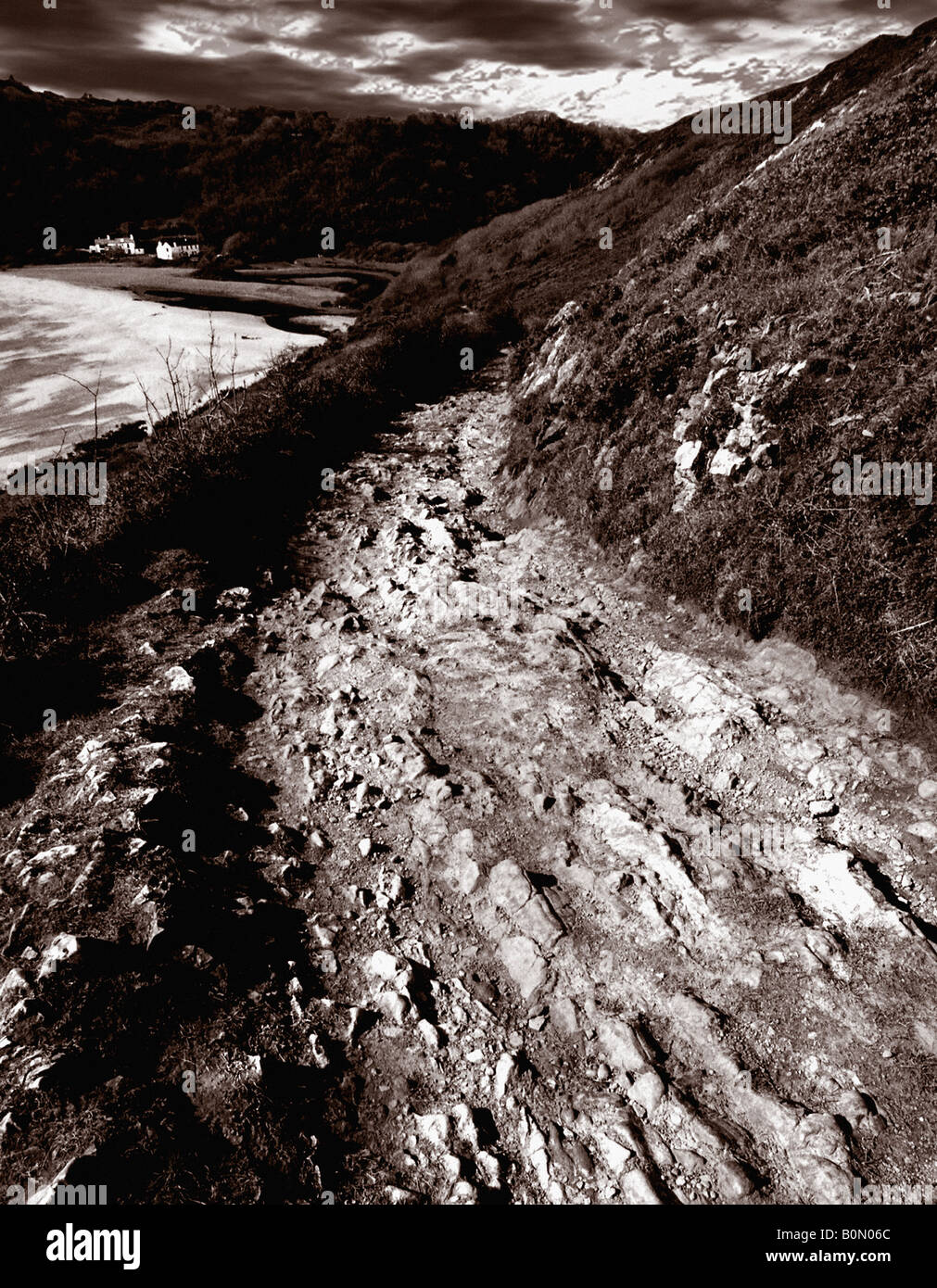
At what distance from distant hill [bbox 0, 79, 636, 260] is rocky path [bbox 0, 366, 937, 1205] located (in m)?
73.5

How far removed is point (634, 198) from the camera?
96.0 ft

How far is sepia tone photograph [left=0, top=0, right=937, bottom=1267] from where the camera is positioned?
3.89 m

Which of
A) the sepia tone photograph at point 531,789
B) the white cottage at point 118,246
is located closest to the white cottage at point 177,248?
the white cottage at point 118,246

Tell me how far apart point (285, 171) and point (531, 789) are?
4378 inches

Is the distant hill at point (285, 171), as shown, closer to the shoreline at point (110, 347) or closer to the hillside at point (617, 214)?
the shoreline at point (110, 347)

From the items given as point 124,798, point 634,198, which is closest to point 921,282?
point 124,798

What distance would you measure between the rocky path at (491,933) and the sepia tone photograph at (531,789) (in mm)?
27

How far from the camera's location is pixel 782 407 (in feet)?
26.2

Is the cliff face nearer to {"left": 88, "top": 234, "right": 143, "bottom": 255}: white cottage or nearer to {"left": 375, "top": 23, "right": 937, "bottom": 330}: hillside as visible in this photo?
{"left": 375, "top": 23, "right": 937, "bottom": 330}: hillside

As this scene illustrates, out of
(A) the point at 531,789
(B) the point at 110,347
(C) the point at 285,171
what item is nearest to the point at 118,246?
(C) the point at 285,171

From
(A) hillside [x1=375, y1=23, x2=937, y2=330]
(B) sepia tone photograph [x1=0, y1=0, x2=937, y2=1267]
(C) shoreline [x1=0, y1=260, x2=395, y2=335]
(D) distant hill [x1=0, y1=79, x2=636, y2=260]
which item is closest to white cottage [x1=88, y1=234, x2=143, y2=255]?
(D) distant hill [x1=0, y1=79, x2=636, y2=260]

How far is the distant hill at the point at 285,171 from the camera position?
79875 millimetres

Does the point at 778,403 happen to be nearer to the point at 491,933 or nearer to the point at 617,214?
the point at 491,933

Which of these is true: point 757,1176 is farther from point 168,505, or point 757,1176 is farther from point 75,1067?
point 168,505
